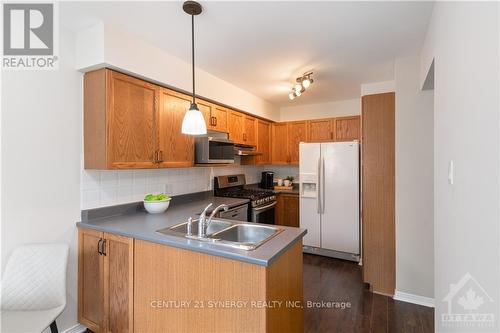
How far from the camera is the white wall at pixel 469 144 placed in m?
0.73

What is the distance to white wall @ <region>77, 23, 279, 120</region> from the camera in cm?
191

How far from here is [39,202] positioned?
1.83 meters

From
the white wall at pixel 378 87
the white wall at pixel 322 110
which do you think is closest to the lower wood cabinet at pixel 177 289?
the white wall at pixel 378 87

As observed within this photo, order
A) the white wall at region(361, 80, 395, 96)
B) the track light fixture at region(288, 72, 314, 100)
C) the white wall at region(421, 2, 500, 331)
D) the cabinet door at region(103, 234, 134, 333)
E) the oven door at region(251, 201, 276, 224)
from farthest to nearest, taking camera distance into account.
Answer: the oven door at region(251, 201, 276, 224) → the white wall at region(361, 80, 395, 96) → the track light fixture at region(288, 72, 314, 100) → the cabinet door at region(103, 234, 134, 333) → the white wall at region(421, 2, 500, 331)

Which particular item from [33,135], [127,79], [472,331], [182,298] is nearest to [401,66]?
[472,331]

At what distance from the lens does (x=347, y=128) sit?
398 centimetres

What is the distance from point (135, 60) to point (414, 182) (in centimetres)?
275

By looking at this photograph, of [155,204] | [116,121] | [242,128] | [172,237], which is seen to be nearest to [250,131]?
[242,128]

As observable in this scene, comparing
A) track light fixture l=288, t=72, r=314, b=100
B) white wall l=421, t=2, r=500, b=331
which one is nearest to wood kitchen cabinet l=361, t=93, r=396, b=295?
track light fixture l=288, t=72, r=314, b=100

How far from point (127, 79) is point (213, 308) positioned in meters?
1.85

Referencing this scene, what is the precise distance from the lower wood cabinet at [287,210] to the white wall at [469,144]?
8.60ft

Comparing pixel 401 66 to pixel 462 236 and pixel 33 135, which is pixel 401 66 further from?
pixel 33 135

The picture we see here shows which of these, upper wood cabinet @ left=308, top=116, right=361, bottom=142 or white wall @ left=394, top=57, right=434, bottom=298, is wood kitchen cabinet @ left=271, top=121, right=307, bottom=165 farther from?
white wall @ left=394, top=57, right=434, bottom=298

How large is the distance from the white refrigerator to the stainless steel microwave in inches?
50.5
